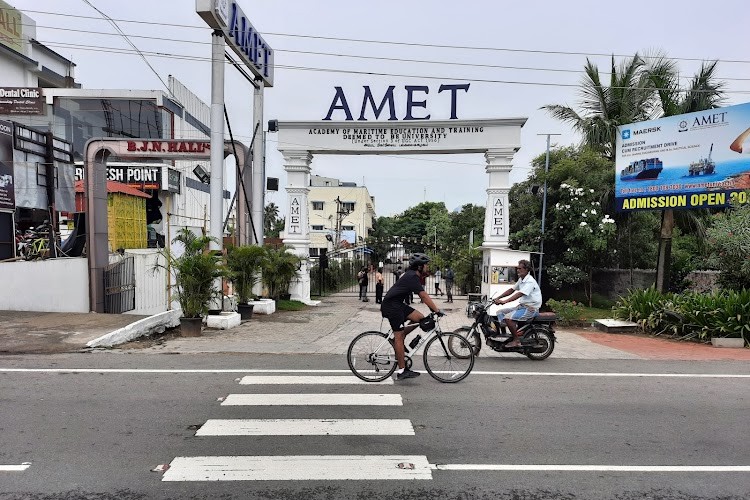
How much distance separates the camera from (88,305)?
12883 millimetres

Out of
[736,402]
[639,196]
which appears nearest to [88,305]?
[736,402]

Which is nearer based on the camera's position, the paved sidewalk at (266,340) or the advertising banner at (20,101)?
the paved sidewalk at (266,340)

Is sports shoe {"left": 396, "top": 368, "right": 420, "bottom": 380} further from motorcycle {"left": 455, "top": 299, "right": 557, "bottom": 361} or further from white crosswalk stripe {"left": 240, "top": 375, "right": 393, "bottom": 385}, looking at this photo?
motorcycle {"left": 455, "top": 299, "right": 557, "bottom": 361}

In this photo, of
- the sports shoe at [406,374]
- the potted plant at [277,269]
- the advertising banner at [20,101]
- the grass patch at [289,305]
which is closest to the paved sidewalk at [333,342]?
the potted plant at [277,269]

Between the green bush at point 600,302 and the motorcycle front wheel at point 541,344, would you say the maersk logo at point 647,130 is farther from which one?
the motorcycle front wheel at point 541,344

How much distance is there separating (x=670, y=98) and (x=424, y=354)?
47.1 ft

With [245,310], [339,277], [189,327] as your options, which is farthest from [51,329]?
[339,277]

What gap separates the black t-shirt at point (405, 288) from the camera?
6734 millimetres

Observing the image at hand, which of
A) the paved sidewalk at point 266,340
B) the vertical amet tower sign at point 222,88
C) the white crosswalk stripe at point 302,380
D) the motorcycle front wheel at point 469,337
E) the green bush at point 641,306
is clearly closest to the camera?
the white crosswalk stripe at point 302,380

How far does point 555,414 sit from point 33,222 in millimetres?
20441

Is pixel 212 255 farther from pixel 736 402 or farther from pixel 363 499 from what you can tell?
pixel 736 402

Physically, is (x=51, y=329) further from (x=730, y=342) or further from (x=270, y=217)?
(x=270, y=217)

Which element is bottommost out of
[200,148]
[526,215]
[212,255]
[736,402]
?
[736,402]

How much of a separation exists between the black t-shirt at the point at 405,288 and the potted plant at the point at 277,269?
8577 mm
